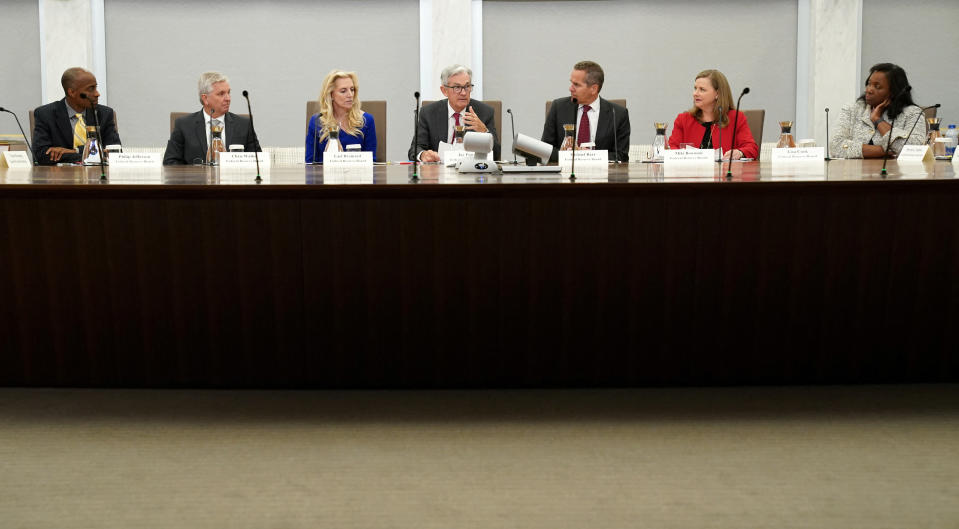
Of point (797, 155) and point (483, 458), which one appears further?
point (797, 155)

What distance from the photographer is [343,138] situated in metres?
3.99

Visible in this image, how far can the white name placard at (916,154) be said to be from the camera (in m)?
2.93

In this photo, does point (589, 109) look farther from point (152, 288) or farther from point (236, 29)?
point (236, 29)

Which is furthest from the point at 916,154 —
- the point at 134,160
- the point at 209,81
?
the point at 209,81

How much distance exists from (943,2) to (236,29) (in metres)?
5.72

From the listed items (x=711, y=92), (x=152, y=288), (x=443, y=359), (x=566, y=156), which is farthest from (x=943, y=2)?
(x=152, y=288)

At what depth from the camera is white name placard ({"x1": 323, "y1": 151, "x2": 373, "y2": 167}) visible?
2990 mm

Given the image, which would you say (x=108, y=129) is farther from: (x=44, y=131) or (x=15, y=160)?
(x=15, y=160)

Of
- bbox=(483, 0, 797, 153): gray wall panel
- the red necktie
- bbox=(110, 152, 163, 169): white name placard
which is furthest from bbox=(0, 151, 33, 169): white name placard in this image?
bbox=(483, 0, 797, 153): gray wall panel

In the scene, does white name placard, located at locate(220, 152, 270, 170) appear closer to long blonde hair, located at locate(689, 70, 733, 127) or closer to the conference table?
the conference table

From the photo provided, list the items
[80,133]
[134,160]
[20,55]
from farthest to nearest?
[20,55], [80,133], [134,160]

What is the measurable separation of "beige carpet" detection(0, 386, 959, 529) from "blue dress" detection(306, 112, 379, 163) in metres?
1.91

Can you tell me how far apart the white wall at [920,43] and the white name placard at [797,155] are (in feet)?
14.5

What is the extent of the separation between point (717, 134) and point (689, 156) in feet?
2.99
